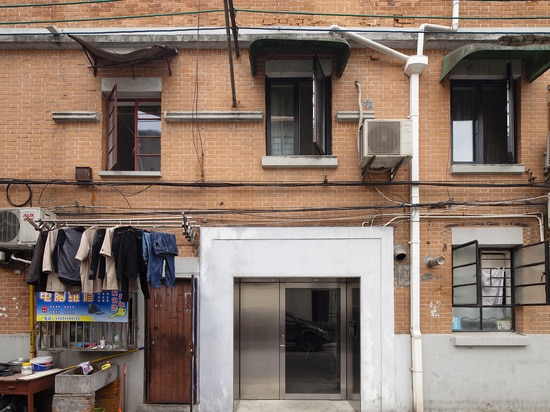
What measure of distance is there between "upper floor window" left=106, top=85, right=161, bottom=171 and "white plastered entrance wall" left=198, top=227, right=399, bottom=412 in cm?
195

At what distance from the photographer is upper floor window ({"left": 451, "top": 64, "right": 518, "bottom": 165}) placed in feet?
28.9

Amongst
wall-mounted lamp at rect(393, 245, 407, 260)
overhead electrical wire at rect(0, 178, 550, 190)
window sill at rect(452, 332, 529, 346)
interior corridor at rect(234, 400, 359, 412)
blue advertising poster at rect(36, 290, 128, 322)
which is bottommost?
interior corridor at rect(234, 400, 359, 412)

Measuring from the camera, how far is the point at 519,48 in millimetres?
7844

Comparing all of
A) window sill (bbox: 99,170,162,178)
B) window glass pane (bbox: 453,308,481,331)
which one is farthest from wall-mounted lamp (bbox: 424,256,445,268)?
window sill (bbox: 99,170,162,178)

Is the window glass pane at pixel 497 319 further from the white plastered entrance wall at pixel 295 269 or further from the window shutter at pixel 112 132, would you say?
the window shutter at pixel 112 132

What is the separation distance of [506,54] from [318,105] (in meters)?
3.44

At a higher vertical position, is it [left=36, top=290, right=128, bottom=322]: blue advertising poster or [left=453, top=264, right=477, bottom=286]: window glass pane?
[left=453, top=264, right=477, bottom=286]: window glass pane

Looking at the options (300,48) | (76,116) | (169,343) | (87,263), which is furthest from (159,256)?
(300,48)

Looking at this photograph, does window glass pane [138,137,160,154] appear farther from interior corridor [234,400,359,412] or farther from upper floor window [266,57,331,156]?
interior corridor [234,400,359,412]

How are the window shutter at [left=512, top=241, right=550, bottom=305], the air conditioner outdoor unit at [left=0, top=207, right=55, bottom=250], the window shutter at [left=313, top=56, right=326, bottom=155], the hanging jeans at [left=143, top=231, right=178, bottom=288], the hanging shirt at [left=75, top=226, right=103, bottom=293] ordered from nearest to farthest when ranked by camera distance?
the hanging shirt at [left=75, top=226, right=103, bottom=293] < the hanging jeans at [left=143, top=231, right=178, bottom=288] < the window shutter at [left=512, top=241, right=550, bottom=305] < the air conditioner outdoor unit at [left=0, top=207, right=55, bottom=250] < the window shutter at [left=313, top=56, right=326, bottom=155]

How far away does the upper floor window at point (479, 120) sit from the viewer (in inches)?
346

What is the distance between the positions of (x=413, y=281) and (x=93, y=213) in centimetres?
600

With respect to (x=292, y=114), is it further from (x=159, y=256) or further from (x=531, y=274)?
(x=531, y=274)

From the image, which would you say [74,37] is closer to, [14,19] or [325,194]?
[14,19]
